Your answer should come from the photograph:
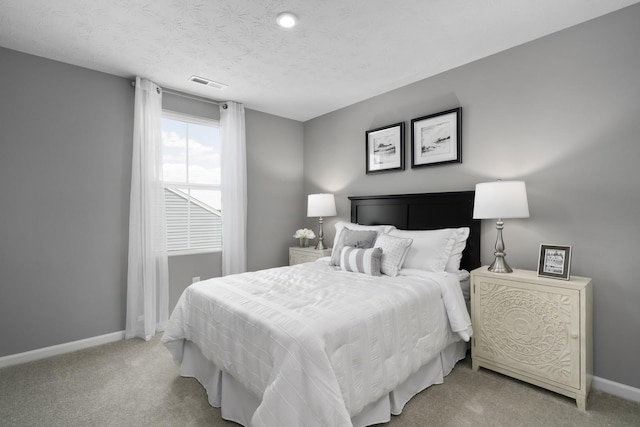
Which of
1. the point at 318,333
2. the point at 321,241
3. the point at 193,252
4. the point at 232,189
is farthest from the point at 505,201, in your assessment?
the point at 193,252

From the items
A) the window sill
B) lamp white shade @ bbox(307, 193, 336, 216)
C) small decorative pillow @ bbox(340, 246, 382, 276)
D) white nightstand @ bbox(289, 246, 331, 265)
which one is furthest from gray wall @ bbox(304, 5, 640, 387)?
the window sill

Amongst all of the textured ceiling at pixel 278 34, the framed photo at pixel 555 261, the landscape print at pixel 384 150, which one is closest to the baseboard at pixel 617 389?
the framed photo at pixel 555 261

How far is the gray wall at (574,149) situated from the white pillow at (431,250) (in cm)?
39

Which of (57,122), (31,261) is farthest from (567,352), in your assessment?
(57,122)

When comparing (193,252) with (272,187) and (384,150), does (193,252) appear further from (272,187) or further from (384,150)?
(384,150)

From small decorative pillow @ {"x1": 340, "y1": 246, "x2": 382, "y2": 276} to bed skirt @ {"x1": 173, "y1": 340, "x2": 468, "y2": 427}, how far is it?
805 mm

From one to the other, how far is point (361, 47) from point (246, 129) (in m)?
2.06

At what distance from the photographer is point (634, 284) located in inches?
80.7

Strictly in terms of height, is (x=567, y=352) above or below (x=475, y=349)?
above

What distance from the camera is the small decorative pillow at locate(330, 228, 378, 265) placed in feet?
9.32

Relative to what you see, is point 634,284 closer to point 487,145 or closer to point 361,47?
point 487,145

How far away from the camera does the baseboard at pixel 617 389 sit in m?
2.02

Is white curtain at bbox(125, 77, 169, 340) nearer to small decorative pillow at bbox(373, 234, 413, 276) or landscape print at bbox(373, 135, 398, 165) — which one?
small decorative pillow at bbox(373, 234, 413, 276)

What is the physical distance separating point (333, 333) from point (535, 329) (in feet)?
5.18
